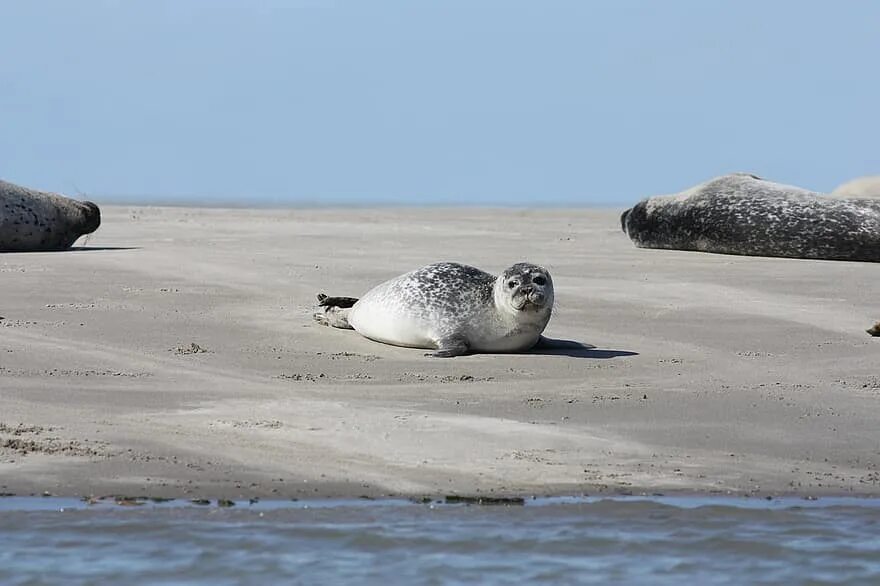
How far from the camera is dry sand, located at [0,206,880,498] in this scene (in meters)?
5.45

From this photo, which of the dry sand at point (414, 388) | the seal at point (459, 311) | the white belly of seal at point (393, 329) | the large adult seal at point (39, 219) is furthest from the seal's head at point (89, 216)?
the white belly of seal at point (393, 329)

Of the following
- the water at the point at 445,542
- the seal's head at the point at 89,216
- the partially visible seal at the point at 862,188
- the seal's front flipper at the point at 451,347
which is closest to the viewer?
the water at the point at 445,542

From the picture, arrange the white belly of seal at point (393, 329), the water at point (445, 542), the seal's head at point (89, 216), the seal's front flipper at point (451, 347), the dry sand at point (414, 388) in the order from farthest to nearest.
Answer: the seal's head at point (89, 216) < the white belly of seal at point (393, 329) < the seal's front flipper at point (451, 347) < the dry sand at point (414, 388) < the water at point (445, 542)

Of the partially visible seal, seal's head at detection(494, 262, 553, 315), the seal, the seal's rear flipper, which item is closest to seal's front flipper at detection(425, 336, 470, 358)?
the seal

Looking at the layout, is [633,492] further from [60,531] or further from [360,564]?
[60,531]

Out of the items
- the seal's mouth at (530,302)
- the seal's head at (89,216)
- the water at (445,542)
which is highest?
the seal's head at (89,216)

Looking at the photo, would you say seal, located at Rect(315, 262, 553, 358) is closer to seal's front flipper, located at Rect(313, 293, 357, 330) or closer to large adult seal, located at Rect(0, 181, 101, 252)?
seal's front flipper, located at Rect(313, 293, 357, 330)

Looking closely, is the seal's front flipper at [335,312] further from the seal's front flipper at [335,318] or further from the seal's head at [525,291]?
the seal's head at [525,291]

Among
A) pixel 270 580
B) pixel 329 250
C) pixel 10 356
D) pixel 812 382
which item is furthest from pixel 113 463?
pixel 329 250

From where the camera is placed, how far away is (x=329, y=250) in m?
12.8

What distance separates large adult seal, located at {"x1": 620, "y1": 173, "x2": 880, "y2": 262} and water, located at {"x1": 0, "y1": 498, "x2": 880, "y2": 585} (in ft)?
26.1

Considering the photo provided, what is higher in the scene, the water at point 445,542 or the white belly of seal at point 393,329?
the white belly of seal at point 393,329

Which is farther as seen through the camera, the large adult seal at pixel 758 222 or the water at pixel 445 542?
the large adult seal at pixel 758 222

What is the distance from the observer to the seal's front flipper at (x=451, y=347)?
7.92 meters
